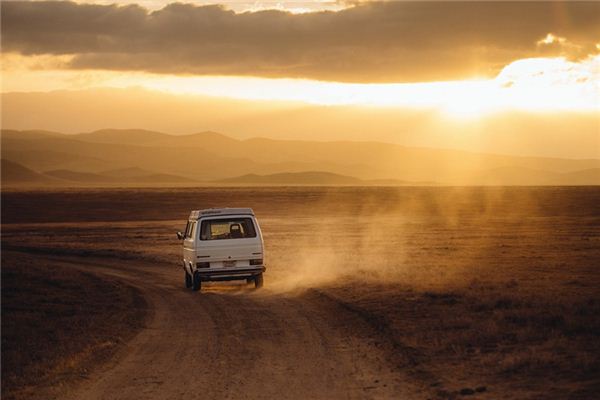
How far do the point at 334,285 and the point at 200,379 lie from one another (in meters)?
13.9

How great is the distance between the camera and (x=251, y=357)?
14273 millimetres

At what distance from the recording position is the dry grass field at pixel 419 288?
512 inches

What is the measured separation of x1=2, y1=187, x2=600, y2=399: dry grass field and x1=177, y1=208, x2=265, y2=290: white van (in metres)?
0.71

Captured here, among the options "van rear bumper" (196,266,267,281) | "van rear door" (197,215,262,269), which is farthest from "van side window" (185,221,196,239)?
"van rear bumper" (196,266,267,281)

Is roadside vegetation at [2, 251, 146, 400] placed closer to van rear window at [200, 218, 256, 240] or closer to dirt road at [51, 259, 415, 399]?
dirt road at [51, 259, 415, 399]

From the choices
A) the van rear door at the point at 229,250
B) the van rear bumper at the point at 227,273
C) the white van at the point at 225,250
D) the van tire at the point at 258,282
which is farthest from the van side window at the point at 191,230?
the van tire at the point at 258,282

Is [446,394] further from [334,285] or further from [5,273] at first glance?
[5,273]

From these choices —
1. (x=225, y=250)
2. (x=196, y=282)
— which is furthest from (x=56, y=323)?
(x=225, y=250)

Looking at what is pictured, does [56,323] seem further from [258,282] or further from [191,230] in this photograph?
[258,282]

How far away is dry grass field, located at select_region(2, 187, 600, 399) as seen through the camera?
13008 mm

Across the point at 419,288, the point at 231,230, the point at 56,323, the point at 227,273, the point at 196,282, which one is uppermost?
the point at 231,230

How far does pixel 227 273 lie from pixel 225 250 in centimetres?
68

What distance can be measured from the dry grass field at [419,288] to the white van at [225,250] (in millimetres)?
709

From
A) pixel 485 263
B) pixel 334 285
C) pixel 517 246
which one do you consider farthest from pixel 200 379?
pixel 517 246
